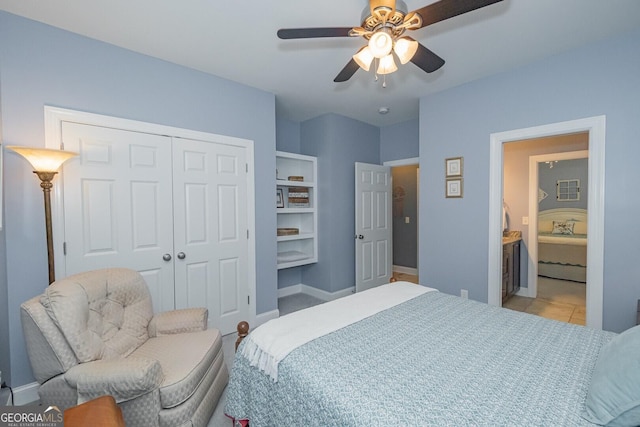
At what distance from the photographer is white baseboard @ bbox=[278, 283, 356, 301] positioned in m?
4.16

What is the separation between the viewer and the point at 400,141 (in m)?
4.54

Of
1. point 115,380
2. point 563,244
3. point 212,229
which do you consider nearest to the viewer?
A: point 115,380

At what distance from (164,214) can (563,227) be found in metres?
6.88

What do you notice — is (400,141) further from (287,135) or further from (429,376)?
(429,376)

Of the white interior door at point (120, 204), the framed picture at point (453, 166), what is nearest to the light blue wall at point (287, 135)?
the white interior door at point (120, 204)

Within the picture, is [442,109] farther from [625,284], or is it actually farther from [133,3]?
[133,3]

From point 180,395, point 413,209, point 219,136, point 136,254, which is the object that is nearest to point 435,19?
point 219,136

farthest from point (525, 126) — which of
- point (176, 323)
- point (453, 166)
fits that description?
point (176, 323)

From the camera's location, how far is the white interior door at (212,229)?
8.98 feet

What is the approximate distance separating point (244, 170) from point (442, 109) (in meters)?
2.36

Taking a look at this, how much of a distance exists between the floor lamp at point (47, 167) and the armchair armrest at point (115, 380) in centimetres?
95

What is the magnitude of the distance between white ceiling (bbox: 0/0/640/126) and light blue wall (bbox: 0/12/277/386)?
0.38ft

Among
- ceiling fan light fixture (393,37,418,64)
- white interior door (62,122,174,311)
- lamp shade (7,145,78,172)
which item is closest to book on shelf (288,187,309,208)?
white interior door (62,122,174,311)

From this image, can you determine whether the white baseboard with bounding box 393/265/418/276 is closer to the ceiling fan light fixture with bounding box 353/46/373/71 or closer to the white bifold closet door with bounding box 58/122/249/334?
the white bifold closet door with bounding box 58/122/249/334
